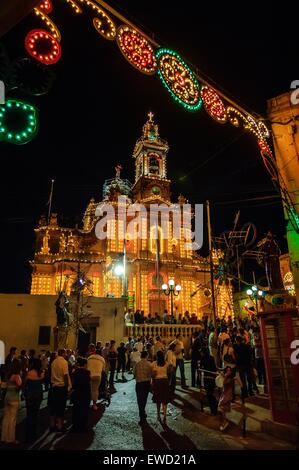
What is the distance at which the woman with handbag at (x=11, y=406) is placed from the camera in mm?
7691

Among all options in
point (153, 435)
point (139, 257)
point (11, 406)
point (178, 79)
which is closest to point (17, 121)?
point (178, 79)

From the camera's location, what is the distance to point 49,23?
253 inches

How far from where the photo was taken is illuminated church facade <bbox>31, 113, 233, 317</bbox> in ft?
Result: 126

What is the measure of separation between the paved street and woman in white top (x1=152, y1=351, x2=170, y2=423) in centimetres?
56

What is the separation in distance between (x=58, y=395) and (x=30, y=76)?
25.5 feet

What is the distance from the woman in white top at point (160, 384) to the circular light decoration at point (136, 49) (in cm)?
816

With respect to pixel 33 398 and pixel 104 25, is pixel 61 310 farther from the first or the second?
pixel 104 25

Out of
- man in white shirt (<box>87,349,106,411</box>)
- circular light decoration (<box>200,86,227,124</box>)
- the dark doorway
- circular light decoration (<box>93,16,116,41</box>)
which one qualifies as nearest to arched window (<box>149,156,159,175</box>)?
the dark doorway

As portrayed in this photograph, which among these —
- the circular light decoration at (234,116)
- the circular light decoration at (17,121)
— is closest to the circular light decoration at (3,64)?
the circular light decoration at (17,121)

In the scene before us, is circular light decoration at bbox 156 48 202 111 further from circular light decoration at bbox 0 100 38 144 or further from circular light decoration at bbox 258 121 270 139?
circular light decoration at bbox 0 100 38 144

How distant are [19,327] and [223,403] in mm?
17532

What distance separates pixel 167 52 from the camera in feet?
26.6
